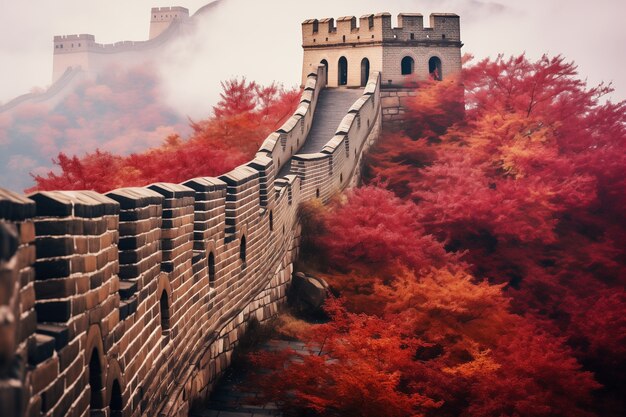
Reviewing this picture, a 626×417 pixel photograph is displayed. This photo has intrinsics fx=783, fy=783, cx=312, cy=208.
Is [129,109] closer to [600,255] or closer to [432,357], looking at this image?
[600,255]

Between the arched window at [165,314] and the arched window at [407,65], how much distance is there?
2540 centimetres

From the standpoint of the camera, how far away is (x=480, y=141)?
26.3 metres

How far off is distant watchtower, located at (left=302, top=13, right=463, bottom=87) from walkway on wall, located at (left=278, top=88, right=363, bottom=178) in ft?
2.73

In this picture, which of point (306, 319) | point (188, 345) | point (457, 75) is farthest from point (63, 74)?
point (188, 345)

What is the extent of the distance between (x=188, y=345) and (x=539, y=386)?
5.72 meters

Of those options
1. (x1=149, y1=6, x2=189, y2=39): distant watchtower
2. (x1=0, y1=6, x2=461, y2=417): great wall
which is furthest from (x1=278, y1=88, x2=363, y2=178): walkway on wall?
(x1=149, y1=6, x2=189, y2=39): distant watchtower

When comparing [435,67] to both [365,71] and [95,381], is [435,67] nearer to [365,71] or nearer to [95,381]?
[365,71]

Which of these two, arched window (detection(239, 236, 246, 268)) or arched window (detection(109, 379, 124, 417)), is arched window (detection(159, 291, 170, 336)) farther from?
arched window (detection(239, 236, 246, 268))

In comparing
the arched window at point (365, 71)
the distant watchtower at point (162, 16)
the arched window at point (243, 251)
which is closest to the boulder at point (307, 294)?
the arched window at point (243, 251)

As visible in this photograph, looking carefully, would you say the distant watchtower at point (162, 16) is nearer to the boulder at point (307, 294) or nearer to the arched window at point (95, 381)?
the boulder at point (307, 294)

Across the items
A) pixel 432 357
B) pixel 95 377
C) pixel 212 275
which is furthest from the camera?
pixel 432 357

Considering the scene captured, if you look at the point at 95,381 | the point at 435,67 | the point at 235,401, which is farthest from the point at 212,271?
the point at 435,67

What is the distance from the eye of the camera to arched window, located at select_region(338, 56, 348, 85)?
33.7m

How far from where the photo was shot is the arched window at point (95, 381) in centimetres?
604
